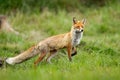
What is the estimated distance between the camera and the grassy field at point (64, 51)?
9273 millimetres

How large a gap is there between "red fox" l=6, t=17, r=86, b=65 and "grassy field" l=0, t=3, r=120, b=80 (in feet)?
0.81

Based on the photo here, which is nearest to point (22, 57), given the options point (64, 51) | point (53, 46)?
point (53, 46)

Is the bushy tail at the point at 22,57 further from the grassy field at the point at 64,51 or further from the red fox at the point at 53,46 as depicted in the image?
the grassy field at the point at 64,51

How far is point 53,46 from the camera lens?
1197 centimetres

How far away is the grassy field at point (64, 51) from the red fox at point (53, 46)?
9.7 inches

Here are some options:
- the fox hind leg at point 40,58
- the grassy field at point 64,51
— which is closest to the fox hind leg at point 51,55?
the grassy field at point 64,51

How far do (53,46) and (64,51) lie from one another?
8.20 ft

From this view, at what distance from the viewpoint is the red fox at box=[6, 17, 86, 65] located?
1168cm

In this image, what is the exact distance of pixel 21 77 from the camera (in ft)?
29.0

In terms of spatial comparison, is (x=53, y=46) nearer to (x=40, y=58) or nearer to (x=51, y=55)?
(x=51, y=55)

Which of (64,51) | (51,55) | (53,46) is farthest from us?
(64,51)

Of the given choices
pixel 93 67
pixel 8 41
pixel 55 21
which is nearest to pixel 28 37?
pixel 8 41

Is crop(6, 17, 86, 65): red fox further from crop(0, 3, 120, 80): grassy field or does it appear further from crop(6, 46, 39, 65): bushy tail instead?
crop(0, 3, 120, 80): grassy field

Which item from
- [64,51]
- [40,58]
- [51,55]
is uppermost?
[64,51]
